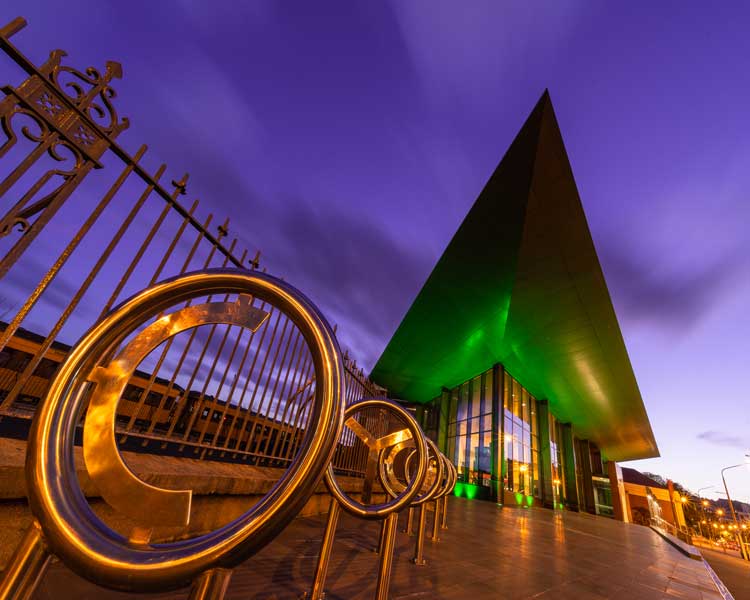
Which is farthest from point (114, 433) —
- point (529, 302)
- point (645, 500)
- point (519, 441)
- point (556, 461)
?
point (645, 500)

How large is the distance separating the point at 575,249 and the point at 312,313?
11.0 metres

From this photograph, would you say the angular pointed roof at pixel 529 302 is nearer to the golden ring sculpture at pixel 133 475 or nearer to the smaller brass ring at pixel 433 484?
the smaller brass ring at pixel 433 484

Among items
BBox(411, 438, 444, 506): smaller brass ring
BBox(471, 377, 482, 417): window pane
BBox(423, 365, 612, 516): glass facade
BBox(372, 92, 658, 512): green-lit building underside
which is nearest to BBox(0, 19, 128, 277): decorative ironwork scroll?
BBox(411, 438, 444, 506): smaller brass ring

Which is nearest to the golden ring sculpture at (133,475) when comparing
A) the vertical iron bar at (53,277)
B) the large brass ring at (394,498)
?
the large brass ring at (394,498)

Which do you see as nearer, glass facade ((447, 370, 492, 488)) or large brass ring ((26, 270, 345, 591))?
large brass ring ((26, 270, 345, 591))

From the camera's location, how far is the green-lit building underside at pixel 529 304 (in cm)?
851

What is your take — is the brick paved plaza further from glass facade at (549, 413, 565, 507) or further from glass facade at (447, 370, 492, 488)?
glass facade at (549, 413, 565, 507)

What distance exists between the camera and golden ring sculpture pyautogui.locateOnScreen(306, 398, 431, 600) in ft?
5.11

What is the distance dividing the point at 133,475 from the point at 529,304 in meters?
13.2

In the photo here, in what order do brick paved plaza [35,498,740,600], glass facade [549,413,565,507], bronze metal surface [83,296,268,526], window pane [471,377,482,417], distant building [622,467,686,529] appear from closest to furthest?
1. bronze metal surface [83,296,268,526]
2. brick paved plaza [35,498,740,600]
3. window pane [471,377,482,417]
4. glass facade [549,413,565,507]
5. distant building [622,467,686,529]

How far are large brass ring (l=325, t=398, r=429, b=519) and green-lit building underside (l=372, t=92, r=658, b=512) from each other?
734 cm

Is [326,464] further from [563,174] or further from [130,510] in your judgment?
[563,174]

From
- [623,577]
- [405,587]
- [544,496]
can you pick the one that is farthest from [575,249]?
[544,496]

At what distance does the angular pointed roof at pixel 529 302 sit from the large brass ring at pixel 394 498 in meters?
7.35
